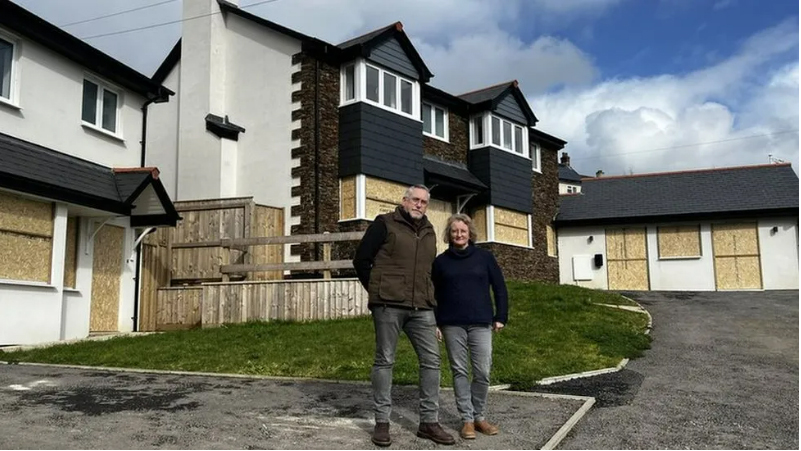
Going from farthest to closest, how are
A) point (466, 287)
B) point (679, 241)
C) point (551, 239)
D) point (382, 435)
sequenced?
point (551, 239) → point (679, 241) → point (466, 287) → point (382, 435)

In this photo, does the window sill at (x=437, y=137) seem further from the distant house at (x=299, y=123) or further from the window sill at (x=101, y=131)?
the window sill at (x=101, y=131)

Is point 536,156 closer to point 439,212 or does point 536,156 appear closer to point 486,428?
point 439,212

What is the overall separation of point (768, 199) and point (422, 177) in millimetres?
14307

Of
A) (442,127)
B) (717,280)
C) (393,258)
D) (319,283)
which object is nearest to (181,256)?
(319,283)

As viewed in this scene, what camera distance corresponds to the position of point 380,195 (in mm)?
19281

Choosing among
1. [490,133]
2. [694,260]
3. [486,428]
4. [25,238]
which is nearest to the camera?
[486,428]

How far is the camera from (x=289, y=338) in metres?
11.6

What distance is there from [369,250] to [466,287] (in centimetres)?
87

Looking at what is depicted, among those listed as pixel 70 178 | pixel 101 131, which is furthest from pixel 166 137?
pixel 70 178

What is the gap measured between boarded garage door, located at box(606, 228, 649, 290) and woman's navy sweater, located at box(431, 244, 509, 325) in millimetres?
23605

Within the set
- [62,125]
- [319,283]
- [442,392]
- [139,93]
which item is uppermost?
[139,93]

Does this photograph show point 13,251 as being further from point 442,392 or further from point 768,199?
point 768,199

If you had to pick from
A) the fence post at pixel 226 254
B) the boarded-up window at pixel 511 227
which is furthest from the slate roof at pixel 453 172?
the fence post at pixel 226 254

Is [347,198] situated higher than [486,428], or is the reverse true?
[347,198]
